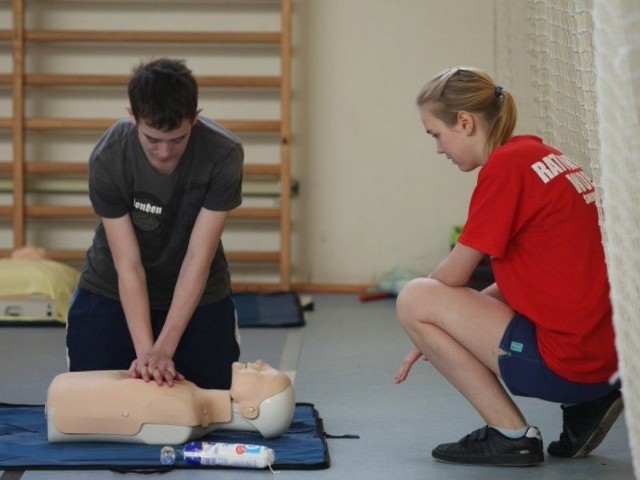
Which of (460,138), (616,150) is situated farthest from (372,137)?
(616,150)

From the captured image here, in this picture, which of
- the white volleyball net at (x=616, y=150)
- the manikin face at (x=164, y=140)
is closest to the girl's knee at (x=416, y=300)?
the white volleyball net at (x=616, y=150)

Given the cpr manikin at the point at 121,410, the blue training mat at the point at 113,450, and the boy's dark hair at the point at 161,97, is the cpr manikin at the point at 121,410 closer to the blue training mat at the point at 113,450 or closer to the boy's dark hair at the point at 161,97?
the blue training mat at the point at 113,450

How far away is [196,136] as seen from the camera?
242 centimetres

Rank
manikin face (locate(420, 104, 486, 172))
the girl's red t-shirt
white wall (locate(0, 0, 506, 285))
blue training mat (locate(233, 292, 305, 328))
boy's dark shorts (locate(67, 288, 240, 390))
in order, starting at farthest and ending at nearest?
white wall (locate(0, 0, 506, 285))
blue training mat (locate(233, 292, 305, 328))
boy's dark shorts (locate(67, 288, 240, 390))
manikin face (locate(420, 104, 486, 172))
the girl's red t-shirt

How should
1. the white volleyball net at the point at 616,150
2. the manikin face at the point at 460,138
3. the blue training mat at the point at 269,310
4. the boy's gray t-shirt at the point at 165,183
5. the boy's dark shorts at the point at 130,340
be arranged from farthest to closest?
the blue training mat at the point at 269,310 → the boy's dark shorts at the point at 130,340 → the boy's gray t-shirt at the point at 165,183 → the manikin face at the point at 460,138 → the white volleyball net at the point at 616,150

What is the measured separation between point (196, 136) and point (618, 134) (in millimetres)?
988

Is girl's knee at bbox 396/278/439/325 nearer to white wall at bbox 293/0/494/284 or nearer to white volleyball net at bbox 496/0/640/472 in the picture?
white volleyball net at bbox 496/0/640/472

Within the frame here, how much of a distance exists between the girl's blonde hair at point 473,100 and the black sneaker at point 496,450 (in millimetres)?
572

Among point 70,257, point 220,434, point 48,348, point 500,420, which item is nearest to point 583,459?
point 500,420

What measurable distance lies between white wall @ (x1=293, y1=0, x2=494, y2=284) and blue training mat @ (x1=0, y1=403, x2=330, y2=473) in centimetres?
235

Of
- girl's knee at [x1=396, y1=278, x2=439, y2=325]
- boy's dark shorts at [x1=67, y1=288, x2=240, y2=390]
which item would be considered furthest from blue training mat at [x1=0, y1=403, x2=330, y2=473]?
girl's knee at [x1=396, y1=278, x2=439, y2=325]

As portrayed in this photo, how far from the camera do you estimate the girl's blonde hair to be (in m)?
2.13

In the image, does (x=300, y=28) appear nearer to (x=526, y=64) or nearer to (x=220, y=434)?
(x=526, y=64)

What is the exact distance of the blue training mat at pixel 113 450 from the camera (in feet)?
6.96
